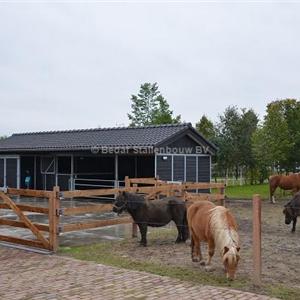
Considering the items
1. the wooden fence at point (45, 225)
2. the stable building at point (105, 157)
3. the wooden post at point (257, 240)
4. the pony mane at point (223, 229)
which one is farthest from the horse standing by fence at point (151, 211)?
the stable building at point (105, 157)

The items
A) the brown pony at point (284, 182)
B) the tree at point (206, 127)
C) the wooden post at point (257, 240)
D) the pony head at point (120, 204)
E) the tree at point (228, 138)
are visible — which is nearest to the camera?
the wooden post at point (257, 240)

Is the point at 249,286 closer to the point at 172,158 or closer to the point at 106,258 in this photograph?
the point at 106,258

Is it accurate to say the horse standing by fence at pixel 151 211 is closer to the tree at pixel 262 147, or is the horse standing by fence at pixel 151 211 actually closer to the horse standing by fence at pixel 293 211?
the horse standing by fence at pixel 293 211

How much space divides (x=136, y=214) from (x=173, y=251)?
4.01 ft

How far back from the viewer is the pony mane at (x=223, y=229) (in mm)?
6328

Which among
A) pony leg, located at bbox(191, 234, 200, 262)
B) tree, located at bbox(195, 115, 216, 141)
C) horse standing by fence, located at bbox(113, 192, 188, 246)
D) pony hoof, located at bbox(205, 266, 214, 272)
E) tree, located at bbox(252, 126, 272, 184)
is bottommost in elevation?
pony hoof, located at bbox(205, 266, 214, 272)

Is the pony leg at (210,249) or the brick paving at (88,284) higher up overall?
the pony leg at (210,249)

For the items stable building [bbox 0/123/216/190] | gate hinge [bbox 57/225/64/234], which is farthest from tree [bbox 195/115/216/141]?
gate hinge [bbox 57/225/64/234]

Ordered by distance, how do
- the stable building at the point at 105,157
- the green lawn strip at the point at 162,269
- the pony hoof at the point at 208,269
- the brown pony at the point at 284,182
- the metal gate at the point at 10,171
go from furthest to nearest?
the metal gate at the point at 10,171 < the stable building at the point at 105,157 < the brown pony at the point at 284,182 < the pony hoof at the point at 208,269 < the green lawn strip at the point at 162,269

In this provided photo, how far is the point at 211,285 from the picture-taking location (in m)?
6.10

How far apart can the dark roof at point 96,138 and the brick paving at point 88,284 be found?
462 inches

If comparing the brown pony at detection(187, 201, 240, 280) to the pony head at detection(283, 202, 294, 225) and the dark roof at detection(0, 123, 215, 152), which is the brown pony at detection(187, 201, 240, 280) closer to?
the pony head at detection(283, 202, 294, 225)

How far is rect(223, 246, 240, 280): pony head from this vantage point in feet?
20.3

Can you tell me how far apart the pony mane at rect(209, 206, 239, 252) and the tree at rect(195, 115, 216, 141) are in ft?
93.8
